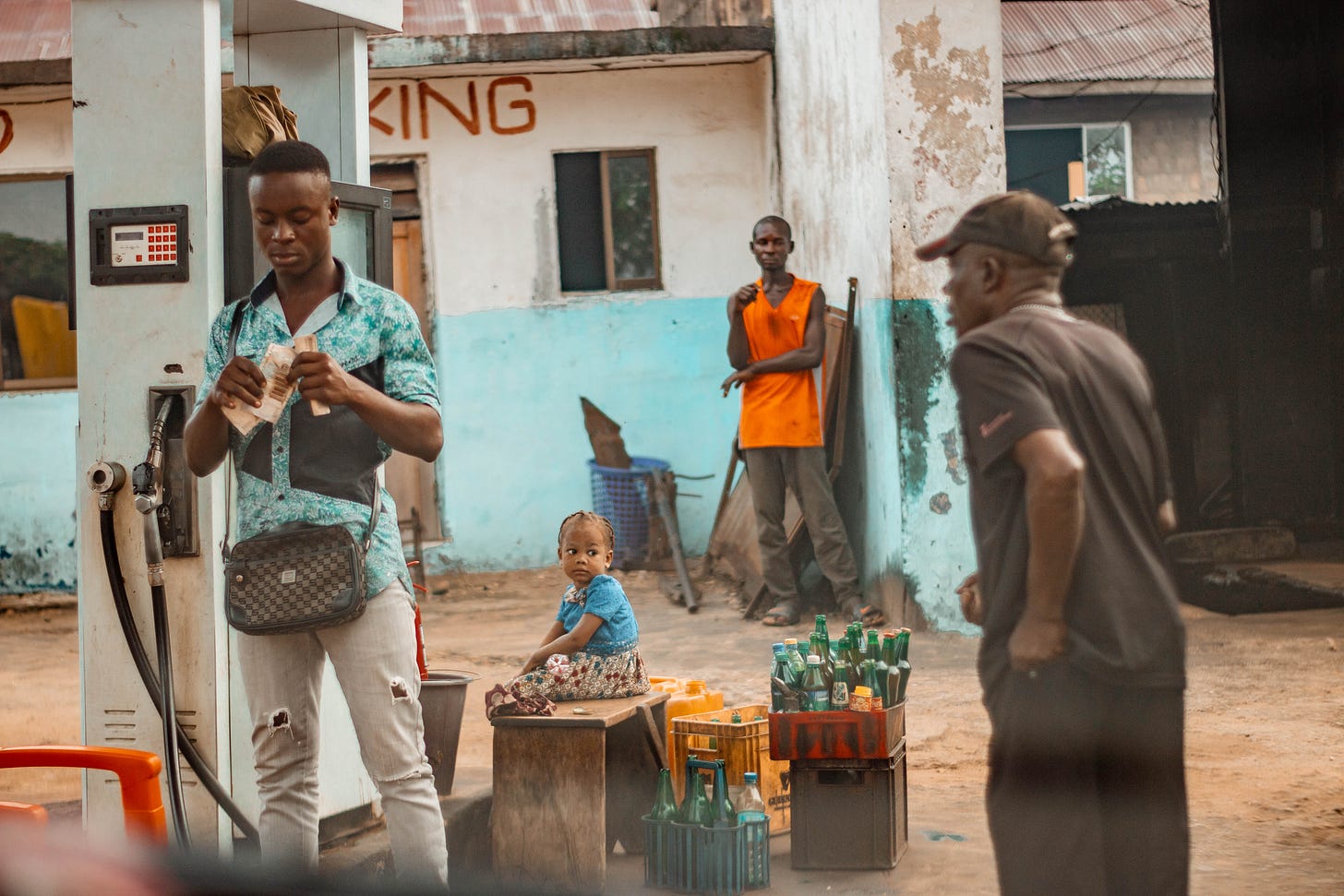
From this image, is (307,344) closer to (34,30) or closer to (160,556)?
(160,556)

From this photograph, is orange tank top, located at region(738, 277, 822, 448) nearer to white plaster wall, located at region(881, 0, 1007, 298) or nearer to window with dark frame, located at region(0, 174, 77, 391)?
white plaster wall, located at region(881, 0, 1007, 298)

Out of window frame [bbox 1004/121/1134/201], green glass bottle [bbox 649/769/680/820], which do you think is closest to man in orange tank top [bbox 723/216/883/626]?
green glass bottle [bbox 649/769/680/820]

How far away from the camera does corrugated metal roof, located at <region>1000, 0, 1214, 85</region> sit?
1905 cm

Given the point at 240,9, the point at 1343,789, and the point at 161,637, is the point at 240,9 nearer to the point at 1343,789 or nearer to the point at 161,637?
the point at 161,637

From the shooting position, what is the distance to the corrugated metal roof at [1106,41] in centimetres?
1905

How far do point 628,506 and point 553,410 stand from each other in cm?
106

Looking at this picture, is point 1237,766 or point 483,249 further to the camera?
point 483,249

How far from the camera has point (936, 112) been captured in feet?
27.1

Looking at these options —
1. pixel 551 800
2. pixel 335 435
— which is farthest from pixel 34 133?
pixel 335 435

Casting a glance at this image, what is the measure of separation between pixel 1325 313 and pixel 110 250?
9.79 meters

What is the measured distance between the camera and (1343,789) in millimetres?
5258

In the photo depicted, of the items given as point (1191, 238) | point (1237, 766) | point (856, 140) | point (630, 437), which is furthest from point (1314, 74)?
point (1237, 766)

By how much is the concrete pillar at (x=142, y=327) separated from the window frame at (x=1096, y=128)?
1708cm

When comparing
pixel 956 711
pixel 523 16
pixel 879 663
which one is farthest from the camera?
pixel 523 16
